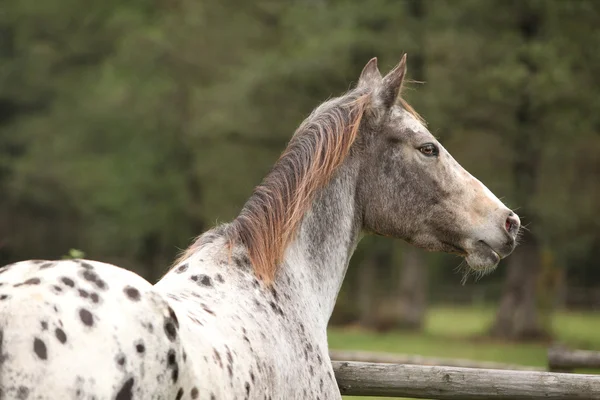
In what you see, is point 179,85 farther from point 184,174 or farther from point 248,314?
point 248,314

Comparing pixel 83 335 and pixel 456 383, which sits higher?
pixel 83 335

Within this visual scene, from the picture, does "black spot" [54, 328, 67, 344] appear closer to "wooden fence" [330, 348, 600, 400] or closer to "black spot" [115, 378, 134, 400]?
"black spot" [115, 378, 134, 400]

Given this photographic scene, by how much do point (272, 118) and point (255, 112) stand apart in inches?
22.5

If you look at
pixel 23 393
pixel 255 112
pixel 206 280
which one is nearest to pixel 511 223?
pixel 206 280

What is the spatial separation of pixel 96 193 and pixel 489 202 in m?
22.4

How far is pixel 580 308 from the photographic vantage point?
41375 millimetres

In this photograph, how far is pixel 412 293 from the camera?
24.0m


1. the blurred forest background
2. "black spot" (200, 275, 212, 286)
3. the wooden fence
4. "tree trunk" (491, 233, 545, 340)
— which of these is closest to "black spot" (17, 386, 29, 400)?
"black spot" (200, 275, 212, 286)

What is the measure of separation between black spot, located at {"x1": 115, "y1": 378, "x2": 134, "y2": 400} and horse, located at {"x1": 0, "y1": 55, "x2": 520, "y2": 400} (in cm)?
1

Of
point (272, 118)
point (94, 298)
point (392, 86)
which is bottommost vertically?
point (94, 298)

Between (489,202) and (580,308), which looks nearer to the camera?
(489,202)

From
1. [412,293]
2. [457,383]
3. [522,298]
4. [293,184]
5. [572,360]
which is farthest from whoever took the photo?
[412,293]

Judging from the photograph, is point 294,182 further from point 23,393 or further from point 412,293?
point 412,293

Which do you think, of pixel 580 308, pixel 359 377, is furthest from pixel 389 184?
pixel 580 308
